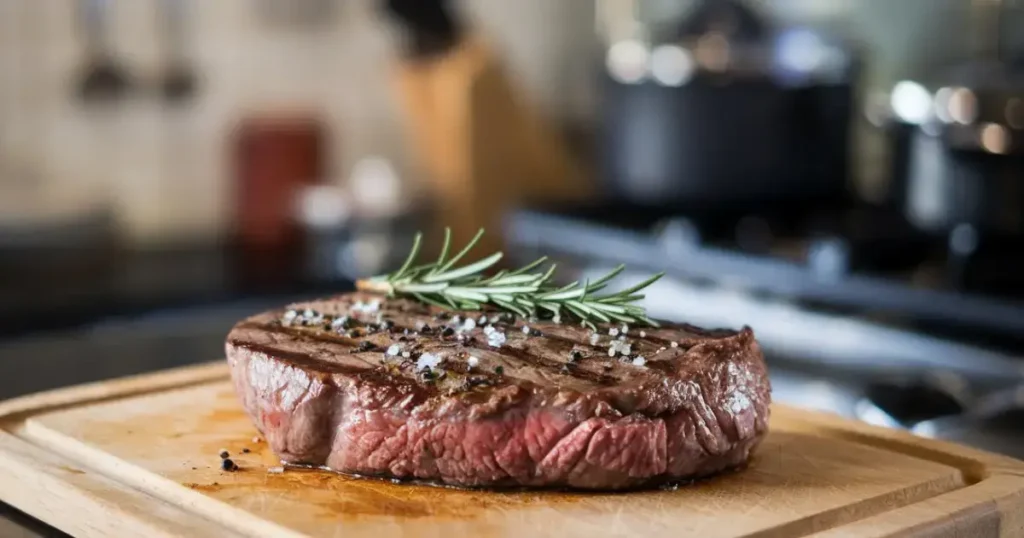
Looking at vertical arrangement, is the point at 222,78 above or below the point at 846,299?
above

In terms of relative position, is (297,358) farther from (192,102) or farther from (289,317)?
(192,102)

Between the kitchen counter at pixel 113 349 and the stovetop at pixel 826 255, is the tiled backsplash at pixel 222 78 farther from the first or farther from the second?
the kitchen counter at pixel 113 349

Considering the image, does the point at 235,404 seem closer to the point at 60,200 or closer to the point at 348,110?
the point at 60,200

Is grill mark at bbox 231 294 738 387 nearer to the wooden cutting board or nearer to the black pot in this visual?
the wooden cutting board

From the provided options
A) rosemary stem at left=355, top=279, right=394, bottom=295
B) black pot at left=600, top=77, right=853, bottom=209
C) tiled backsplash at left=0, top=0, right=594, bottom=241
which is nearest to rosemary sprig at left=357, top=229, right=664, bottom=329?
rosemary stem at left=355, top=279, right=394, bottom=295

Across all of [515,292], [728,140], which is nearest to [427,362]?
[515,292]

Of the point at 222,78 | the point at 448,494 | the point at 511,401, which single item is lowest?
the point at 448,494
